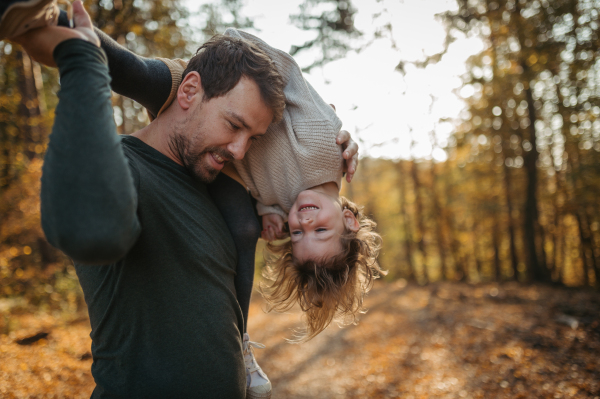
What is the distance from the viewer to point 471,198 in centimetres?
1661

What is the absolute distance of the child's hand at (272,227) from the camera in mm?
2387

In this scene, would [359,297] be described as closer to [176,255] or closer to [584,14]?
[176,255]

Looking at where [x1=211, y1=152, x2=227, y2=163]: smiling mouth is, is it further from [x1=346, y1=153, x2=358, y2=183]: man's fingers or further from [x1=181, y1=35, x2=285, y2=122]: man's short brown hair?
[x1=346, y1=153, x2=358, y2=183]: man's fingers

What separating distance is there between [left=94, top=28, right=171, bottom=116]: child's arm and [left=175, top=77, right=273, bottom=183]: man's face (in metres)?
0.21

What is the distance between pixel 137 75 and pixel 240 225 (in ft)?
2.98

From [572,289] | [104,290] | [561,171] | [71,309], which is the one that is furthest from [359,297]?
[561,171]

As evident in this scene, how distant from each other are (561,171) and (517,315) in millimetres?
7731

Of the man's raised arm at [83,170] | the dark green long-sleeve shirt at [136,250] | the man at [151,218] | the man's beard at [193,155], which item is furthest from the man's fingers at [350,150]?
the man's raised arm at [83,170]

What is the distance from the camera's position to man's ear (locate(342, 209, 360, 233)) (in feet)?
8.08

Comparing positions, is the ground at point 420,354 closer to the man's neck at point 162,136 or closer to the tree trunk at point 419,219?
the man's neck at point 162,136

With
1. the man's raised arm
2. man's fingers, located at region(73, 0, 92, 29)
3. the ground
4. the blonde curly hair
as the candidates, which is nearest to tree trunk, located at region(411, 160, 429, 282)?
the ground

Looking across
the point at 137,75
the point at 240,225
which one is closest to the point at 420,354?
the point at 240,225

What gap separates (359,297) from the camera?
253 centimetres

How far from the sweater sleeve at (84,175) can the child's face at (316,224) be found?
4.21 ft
